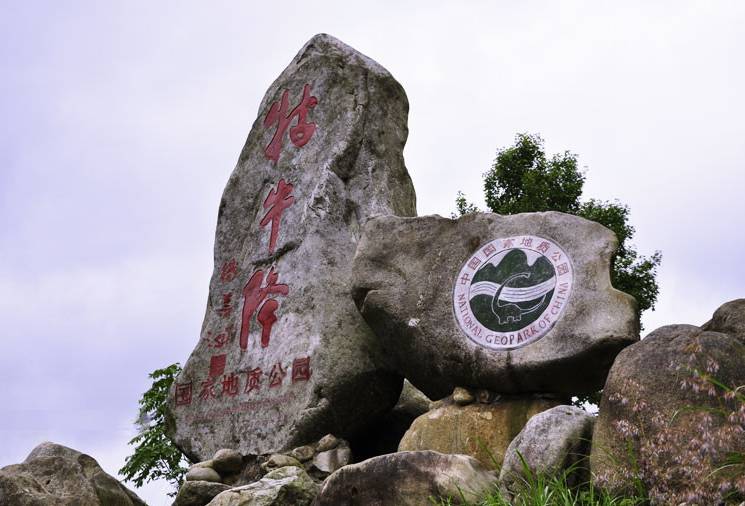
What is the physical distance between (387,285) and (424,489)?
2.44 metres

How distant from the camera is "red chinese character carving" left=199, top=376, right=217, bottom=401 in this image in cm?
906

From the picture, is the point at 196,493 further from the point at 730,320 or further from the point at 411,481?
the point at 730,320

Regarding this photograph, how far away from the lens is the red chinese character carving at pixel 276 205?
9.31 metres

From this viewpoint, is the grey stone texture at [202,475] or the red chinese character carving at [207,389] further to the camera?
the red chinese character carving at [207,389]

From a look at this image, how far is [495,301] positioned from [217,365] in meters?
3.32

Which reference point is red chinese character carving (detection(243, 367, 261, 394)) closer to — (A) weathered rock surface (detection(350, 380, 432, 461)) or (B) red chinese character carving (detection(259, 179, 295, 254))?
(A) weathered rock surface (detection(350, 380, 432, 461))

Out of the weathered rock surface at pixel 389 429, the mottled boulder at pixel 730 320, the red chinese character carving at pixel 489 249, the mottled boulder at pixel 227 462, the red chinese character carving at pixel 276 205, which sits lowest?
the mottled boulder at pixel 227 462

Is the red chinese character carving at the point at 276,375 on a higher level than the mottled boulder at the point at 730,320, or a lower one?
higher

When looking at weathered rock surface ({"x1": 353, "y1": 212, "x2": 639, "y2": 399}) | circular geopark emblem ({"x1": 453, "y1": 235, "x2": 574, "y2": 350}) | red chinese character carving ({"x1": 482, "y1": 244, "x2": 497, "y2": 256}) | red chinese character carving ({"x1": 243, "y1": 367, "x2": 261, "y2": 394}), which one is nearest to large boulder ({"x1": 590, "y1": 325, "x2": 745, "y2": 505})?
weathered rock surface ({"x1": 353, "y1": 212, "x2": 639, "y2": 399})

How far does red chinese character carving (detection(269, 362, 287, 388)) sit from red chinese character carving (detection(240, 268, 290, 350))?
0.34 m

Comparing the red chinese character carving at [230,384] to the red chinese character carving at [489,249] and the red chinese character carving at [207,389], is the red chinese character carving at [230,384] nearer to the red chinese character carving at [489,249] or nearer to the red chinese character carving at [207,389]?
the red chinese character carving at [207,389]

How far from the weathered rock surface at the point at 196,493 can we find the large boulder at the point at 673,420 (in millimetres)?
3554

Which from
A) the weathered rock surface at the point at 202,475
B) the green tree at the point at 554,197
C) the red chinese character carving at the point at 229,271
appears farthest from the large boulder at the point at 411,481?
the green tree at the point at 554,197

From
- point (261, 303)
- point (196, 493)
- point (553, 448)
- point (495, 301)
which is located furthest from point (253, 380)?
point (553, 448)
